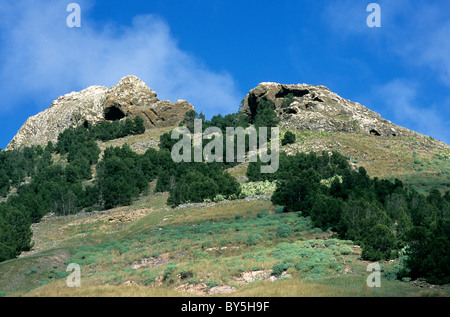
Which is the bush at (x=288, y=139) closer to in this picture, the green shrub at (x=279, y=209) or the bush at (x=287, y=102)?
the bush at (x=287, y=102)

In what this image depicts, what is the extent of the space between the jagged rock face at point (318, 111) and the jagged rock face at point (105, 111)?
27.5 m

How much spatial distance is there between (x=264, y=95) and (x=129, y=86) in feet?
168

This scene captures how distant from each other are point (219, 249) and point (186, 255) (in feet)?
9.34

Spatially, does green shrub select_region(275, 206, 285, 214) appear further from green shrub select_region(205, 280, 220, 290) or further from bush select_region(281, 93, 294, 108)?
→ bush select_region(281, 93, 294, 108)

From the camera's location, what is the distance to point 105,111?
5379 inches

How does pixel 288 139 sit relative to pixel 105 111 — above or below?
below

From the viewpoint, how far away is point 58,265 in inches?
1352

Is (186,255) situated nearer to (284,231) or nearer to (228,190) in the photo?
(284,231)

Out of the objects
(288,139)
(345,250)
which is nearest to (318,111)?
(288,139)

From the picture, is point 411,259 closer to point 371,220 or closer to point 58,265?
point 371,220

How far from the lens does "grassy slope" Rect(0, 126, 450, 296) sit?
69.7 feet

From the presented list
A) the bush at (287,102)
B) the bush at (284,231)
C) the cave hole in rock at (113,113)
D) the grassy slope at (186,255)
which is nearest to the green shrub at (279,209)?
the grassy slope at (186,255)

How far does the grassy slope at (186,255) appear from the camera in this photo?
69.7 feet
